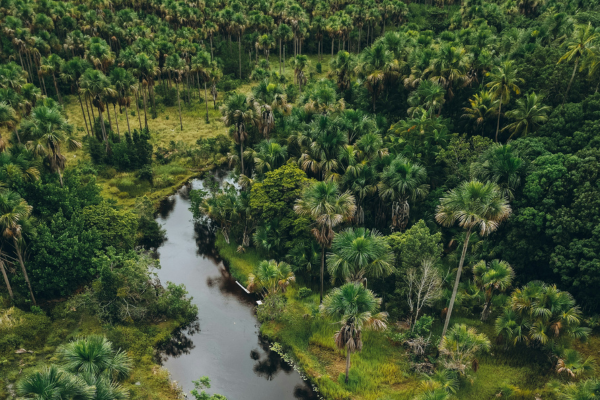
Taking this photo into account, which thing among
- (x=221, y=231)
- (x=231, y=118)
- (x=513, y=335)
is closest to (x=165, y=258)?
(x=221, y=231)

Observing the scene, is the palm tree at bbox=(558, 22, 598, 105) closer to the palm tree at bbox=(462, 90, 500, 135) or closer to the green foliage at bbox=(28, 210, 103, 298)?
the palm tree at bbox=(462, 90, 500, 135)

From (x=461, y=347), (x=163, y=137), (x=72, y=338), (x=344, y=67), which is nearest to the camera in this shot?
(x=461, y=347)

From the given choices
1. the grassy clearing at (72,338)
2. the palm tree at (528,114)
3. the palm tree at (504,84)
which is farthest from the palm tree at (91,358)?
the palm tree at (504,84)

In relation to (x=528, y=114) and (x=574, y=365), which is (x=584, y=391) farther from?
(x=528, y=114)

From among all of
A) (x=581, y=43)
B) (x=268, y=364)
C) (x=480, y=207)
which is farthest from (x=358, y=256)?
(x=581, y=43)

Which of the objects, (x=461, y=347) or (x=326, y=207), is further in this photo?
(x=326, y=207)

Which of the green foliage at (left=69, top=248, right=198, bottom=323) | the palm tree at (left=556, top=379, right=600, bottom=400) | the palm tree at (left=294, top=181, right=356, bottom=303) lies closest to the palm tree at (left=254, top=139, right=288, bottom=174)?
the palm tree at (left=294, top=181, right=356, bottom=303)

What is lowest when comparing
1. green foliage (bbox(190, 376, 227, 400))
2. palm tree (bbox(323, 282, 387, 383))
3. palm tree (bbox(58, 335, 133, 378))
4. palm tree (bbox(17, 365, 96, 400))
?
green foliage (bbox(190, 376, 227, 400))
